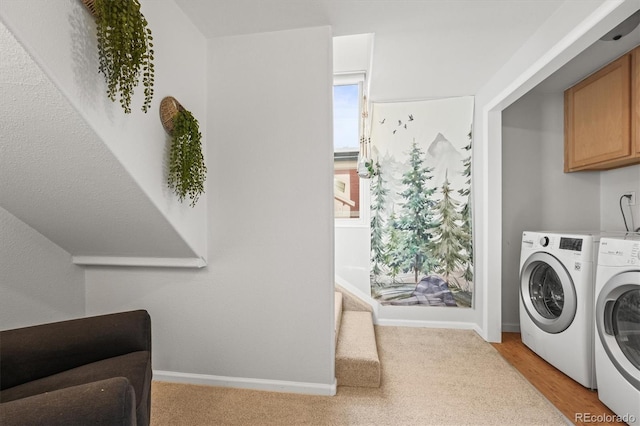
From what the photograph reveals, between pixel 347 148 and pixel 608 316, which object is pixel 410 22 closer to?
pixel 347 148

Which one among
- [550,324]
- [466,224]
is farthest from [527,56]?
[550,324]

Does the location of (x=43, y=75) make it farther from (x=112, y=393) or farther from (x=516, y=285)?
(x=516, y=285)

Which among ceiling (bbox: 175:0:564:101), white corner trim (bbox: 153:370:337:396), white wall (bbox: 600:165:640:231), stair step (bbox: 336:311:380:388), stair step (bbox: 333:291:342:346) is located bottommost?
white corner trim (bbox: 153:370:337:396)

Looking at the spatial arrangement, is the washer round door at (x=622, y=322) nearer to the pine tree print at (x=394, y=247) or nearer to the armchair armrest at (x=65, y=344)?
the pine tree print at (x=394, y=247)

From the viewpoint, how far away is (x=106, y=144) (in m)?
1.14

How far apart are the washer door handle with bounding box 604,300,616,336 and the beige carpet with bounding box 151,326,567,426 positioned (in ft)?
1.82

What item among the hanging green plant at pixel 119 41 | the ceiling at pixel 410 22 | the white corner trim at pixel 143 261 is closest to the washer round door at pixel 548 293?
the ceiling at pixel 410 22

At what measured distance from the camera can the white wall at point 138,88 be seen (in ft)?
3.01

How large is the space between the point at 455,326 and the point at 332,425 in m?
1.82

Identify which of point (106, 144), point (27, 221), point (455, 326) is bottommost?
point (455, 326)

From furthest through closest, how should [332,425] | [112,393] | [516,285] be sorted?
1. [516,285]
2. [332,425]
3. [112,393]

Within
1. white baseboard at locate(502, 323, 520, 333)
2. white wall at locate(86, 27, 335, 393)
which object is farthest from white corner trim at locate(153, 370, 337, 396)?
white baseboard at locate(502, 323, 520, 333)

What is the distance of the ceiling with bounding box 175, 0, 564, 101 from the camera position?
1603 mm

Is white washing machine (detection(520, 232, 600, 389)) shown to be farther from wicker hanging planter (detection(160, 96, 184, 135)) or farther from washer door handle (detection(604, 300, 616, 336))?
wicker hanging planter (detection(160, 96, 184, 135))
